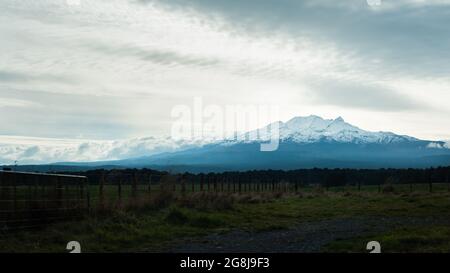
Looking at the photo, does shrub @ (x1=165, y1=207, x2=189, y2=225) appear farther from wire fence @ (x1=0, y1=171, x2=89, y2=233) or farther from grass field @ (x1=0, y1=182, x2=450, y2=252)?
wire fence @ (x1=0, y1=171, x2=89, y2=233)

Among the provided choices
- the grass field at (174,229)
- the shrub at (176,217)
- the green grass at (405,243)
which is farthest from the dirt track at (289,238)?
the shrub at (176,217)

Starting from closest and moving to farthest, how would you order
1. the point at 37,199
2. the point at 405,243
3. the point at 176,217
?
the point at 405,243 < the point at 37,199 < the point at 176,217

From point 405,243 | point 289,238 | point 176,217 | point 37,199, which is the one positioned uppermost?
point 37,199

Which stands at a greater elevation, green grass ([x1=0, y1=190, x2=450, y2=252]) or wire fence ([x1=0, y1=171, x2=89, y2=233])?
wire fence ([x1=0, y1=171, x2=89, y2=233])

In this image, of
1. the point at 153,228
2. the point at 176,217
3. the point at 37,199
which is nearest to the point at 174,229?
the point at 153,228

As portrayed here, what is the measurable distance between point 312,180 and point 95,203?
299 feet

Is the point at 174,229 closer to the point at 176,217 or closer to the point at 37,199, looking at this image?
the point at 176,217

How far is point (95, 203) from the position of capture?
20406mm

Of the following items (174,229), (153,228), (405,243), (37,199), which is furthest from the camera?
(174,229)

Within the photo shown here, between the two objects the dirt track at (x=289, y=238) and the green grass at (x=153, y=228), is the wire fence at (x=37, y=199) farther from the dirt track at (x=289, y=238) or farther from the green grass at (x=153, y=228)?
the dirt track at (x=289, y=238)

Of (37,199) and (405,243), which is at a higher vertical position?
(37,199)

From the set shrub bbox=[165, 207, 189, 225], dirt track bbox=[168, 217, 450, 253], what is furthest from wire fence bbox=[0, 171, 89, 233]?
dirt track bbox=[168, 217, 450, 253]
